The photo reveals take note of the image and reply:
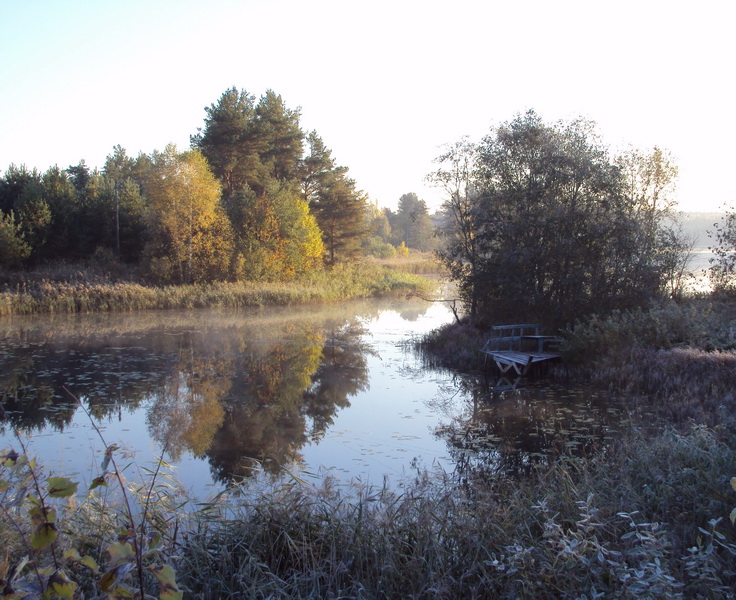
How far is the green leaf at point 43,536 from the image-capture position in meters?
1.87

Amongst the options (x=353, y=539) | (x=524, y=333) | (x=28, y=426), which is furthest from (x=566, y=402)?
(x=28, y=426)

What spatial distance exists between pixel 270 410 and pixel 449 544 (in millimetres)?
7027

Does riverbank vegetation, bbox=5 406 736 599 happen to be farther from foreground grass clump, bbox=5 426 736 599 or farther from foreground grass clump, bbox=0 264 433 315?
foreground grass clump, bbox=0 264 433 315

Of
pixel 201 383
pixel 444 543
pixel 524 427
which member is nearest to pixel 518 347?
pixel 524 427

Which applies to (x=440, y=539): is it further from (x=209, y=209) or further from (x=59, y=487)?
(x=209, y=209)

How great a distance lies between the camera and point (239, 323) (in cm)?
2409

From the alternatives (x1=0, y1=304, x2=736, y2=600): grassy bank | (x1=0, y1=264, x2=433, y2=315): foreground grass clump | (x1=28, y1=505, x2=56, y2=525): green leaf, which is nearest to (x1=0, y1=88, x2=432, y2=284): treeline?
(x1=0, y1=264, x2=433, y2=315): foreground grass clump

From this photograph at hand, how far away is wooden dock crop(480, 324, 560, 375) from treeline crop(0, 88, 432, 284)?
13.6m

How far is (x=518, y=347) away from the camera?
1530 centimetres

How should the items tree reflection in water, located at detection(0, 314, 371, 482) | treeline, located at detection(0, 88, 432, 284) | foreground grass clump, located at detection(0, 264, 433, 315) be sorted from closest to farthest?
1. tree reflection in water, located at detection(0, 314, 371, 482)
2. foreground grass clump, located at detection(0, 264, 433, 315)
3. treeline, located at detection(0, 88, 432, 284)

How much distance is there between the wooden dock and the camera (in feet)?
44.9

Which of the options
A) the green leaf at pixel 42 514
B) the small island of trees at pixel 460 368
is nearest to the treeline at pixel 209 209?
the small island of trees at pixel 460 368

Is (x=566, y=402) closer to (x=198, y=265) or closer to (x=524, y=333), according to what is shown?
(x=524, y=333)

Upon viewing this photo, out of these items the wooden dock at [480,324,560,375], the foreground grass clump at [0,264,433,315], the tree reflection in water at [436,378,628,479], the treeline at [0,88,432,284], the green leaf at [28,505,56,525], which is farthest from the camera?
the treeline at [0,88,432,284]
